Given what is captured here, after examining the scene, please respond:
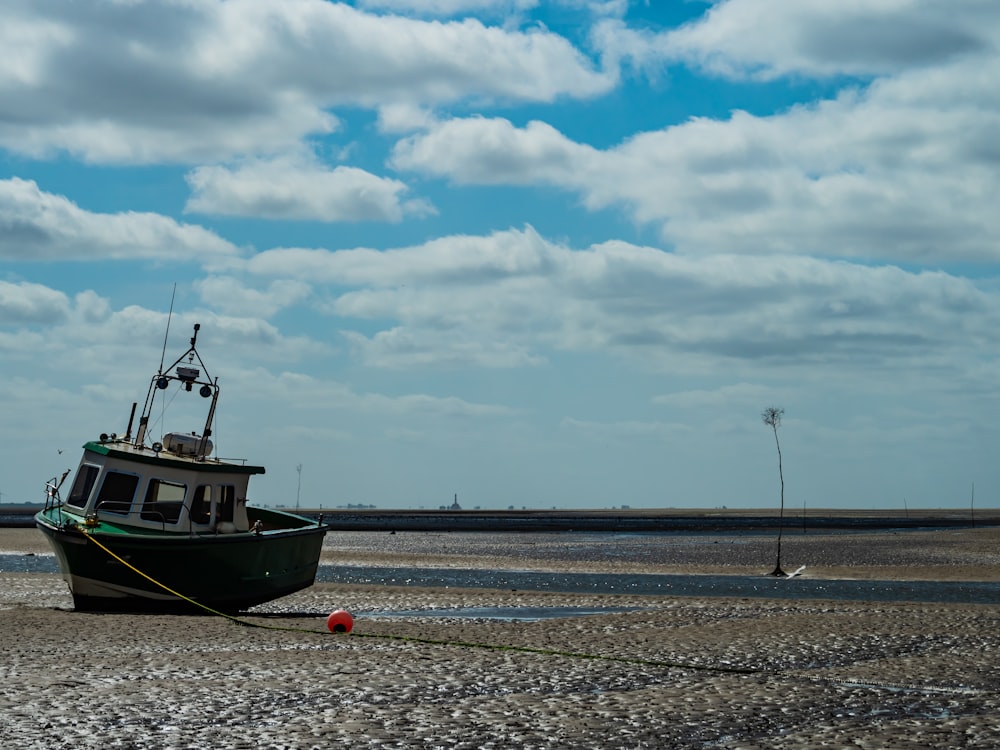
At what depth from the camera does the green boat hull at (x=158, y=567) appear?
2469cm

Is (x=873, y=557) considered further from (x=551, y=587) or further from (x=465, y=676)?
(x=465, y=676)

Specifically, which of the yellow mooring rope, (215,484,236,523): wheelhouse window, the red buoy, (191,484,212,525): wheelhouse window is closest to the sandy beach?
the yellow mooring rope

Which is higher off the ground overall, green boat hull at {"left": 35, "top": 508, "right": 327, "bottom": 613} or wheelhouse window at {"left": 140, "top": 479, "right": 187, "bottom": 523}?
wheelhouse window at {"left": 140, "top": 479, "right": 187, "bottom": 523}

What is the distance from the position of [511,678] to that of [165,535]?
11405mm

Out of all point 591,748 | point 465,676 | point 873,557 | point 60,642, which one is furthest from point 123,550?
point 873,557

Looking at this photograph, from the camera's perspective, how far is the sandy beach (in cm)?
1266

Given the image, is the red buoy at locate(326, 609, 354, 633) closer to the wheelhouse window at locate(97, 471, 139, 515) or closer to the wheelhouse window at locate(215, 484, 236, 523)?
the wheelhouse window at locate(215, 484, 236, 523)

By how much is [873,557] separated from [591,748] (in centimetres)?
4426

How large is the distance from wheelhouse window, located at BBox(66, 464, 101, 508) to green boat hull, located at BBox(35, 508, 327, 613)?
18.6 inches

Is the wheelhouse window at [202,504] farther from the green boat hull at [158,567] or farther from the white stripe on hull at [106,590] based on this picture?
the white stripe on hull at [106,590]

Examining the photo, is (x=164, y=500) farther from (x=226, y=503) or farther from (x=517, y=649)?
(x=517, y=649)

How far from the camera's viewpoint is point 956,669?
17.9 metres

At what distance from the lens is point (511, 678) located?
640 inches

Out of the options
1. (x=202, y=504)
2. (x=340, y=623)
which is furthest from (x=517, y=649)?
(x=202, y=504)
